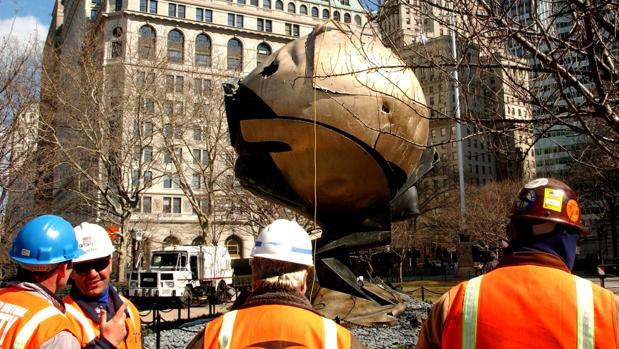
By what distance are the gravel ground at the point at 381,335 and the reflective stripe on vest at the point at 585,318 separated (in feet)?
20.3

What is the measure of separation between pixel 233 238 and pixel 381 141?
43.4 meters

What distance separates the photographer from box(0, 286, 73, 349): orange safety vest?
98.3 inches

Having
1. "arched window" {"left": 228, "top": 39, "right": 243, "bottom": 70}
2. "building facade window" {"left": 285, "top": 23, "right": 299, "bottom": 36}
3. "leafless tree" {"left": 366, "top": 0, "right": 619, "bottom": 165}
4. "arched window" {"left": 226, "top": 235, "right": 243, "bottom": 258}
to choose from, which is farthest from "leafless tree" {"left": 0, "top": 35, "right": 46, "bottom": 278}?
"building facade window" {"left": 285, "top": 23, "right": 299, "bottom": 36}

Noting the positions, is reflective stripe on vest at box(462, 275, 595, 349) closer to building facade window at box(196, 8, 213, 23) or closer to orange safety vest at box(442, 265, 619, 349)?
orange safety vest at box(442, 265, 619, 349)

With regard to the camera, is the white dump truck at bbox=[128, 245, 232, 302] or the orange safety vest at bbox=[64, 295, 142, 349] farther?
the white dump truck at bbox=[128, 245, 232, 302]

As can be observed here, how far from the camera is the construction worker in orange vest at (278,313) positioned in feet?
7.27

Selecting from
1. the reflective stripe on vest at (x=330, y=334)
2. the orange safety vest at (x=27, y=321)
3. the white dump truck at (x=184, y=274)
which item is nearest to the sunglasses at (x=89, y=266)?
the orange safety vest at (x=27, y=321)

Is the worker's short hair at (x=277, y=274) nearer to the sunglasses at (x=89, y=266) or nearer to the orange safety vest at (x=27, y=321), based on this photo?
the orange safety vest at (x=27, y=321)

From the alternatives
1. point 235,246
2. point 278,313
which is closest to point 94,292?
point 278,313

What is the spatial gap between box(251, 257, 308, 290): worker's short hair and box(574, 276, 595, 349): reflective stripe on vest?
41.7 inches

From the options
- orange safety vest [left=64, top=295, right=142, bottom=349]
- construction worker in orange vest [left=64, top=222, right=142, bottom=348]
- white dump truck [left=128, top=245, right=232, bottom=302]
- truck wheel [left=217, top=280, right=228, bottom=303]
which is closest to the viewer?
orange safety vest [left=64, top=295, right=142, bottom=349]

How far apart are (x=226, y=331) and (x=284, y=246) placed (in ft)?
1.35

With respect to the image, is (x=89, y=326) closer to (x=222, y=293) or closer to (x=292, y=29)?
(x=222, y=293)

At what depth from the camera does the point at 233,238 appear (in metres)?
50.5
